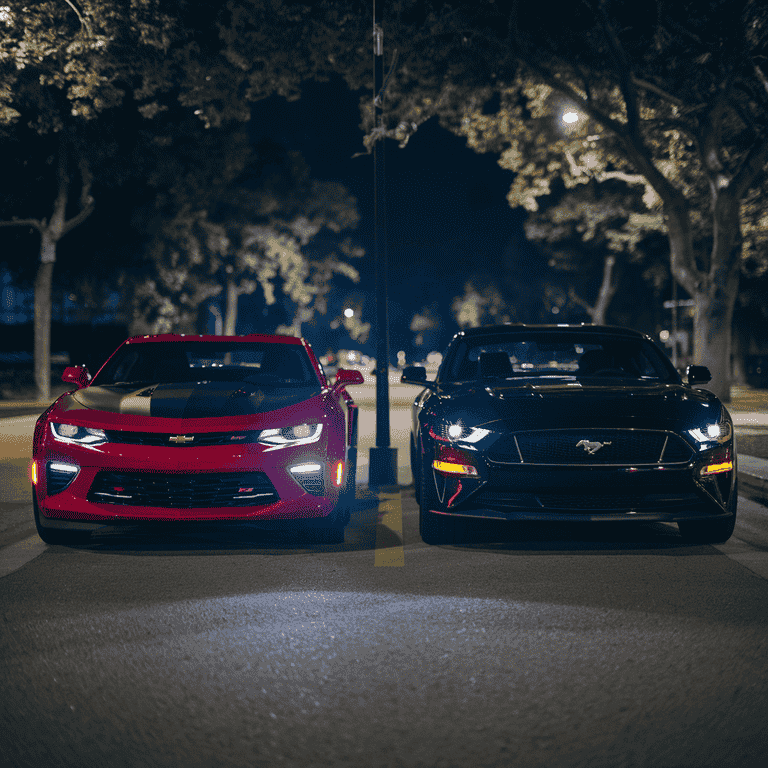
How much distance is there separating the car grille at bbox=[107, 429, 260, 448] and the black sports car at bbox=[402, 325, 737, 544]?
1.31m

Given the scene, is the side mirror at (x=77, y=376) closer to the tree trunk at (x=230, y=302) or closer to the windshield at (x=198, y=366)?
the windshield at (x=198, y=366)

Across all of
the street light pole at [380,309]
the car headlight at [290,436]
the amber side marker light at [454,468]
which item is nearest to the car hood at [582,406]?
the amber side marker light at [454,468]

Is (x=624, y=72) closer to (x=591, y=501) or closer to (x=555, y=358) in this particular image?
(x=555, y=358)

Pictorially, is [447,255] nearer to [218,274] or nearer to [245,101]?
[218,274]

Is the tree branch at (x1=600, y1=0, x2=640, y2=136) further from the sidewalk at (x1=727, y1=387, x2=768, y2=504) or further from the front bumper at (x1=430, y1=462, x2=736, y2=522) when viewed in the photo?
the front bumper at (x1=430, y1=462, x2=736, y2=522)

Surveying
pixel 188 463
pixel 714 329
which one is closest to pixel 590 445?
pixel 188 463

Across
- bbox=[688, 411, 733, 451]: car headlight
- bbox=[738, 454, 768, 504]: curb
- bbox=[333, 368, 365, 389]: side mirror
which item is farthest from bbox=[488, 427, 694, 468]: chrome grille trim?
bbox=[738, 454, 768, 504]: curb

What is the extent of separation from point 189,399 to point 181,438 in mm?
550

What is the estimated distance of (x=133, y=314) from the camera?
3294 cm

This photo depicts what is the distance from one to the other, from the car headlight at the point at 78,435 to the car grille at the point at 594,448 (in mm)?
2611

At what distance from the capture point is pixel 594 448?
642cm

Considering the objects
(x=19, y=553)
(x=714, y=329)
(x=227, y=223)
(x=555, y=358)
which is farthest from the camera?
(x=227, y=223)

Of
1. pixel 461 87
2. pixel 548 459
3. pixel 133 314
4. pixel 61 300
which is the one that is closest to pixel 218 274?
pixel 61 300

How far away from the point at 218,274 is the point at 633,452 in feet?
143
